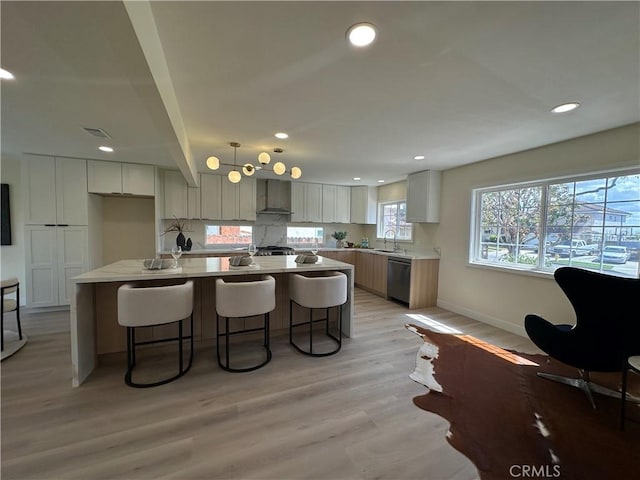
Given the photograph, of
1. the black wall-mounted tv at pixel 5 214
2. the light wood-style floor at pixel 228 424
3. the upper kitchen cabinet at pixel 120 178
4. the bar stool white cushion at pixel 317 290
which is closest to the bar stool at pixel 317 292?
the bar stool white cushion at pixel 317 290

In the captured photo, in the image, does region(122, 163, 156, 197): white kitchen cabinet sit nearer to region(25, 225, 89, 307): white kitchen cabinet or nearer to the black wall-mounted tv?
region(25, 225, 89, 307): white kitchen cabinet

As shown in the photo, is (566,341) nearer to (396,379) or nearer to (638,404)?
(638,404)

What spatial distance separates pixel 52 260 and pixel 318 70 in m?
4.82

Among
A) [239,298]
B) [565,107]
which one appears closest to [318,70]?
[239,298]

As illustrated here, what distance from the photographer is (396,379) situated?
7.75 feet

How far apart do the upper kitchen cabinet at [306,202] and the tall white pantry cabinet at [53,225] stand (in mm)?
3642

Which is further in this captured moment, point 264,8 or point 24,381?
point 24,381

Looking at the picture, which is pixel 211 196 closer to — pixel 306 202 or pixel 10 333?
pixel 306 202

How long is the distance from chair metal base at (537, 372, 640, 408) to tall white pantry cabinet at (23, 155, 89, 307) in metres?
6.10

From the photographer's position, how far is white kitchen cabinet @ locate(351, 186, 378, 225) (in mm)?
6480

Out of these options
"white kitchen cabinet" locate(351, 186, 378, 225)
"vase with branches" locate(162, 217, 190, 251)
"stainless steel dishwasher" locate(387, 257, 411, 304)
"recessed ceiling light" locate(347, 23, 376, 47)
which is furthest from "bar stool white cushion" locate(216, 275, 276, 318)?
"white kitchen cabinet" locate(351, 186, 378, 225)

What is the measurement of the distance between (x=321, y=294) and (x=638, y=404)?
2.64 meters

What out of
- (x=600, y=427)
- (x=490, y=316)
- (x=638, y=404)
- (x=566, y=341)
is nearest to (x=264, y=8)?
(x=566, y=341)

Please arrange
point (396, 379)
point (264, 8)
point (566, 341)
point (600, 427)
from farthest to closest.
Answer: point (396, 379)
point (566, 341)
point (600, 427)
point (264, 8)
